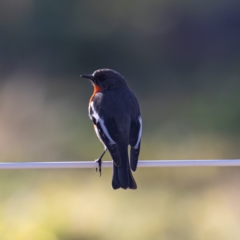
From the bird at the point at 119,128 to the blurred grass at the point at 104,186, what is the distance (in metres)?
2.30

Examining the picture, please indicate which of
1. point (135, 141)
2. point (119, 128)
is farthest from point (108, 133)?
point (135, 141)

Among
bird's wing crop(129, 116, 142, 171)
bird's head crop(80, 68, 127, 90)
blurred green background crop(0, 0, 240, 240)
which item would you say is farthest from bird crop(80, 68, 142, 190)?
blurred green background crop(0, 0, 240, 240)

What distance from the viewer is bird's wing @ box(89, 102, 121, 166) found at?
495cm

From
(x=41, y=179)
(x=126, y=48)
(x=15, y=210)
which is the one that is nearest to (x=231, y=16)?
(x=126, y=48)

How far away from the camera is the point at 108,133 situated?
507cm

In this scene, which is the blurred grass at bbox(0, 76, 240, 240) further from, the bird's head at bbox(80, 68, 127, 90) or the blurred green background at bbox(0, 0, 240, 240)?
the bird's head at bbox(80, 68, 127, 90)

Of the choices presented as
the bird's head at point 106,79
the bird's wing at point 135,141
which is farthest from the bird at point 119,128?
the bird's head at point 106,79

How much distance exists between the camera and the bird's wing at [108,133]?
16.2 ft

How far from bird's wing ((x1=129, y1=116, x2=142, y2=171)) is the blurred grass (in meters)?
2.38

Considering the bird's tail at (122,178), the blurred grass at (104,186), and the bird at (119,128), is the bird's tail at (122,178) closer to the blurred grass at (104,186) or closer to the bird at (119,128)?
the bird at (119,128)

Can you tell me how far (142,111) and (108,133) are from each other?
7450 millimetres

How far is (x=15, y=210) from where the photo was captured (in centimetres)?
773

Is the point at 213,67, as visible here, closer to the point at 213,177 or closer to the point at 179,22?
the point at 179,22

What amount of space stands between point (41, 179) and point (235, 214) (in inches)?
107
